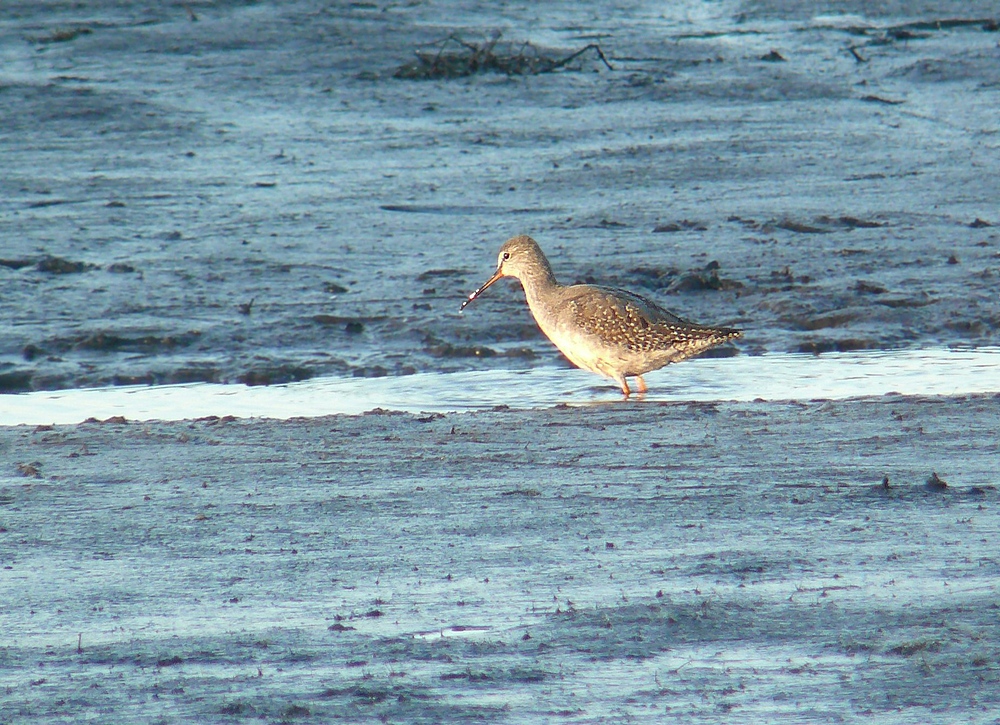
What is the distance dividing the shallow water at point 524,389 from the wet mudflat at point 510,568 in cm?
90

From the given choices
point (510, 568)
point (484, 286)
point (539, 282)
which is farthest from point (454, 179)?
point (510, 568)

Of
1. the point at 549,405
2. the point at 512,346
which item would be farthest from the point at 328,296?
the point at 549,405

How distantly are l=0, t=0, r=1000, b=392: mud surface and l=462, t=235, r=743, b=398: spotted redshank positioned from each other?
70 centimetres

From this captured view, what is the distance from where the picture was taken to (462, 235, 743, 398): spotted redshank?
9000 millimetres

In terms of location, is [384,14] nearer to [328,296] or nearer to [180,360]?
[328,296]

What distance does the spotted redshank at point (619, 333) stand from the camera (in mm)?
9000

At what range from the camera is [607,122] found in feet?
51.8

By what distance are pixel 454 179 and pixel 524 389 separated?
4905 mm

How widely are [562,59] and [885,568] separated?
42.9 ft

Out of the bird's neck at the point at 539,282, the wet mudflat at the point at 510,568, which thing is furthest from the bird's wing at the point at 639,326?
the wet mudflat at the point at 510,568

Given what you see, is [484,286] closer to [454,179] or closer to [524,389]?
[524,389]

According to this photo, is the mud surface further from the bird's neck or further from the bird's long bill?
the bird's neck

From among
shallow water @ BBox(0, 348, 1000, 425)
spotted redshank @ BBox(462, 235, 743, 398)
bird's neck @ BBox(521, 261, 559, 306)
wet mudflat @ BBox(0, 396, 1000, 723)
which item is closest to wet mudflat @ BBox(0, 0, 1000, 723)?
wet mudflat @ BBox(0, 396, 1000, 723)

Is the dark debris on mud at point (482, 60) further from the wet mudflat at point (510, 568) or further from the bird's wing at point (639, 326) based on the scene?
the wet mudflat at point (510, 568)
